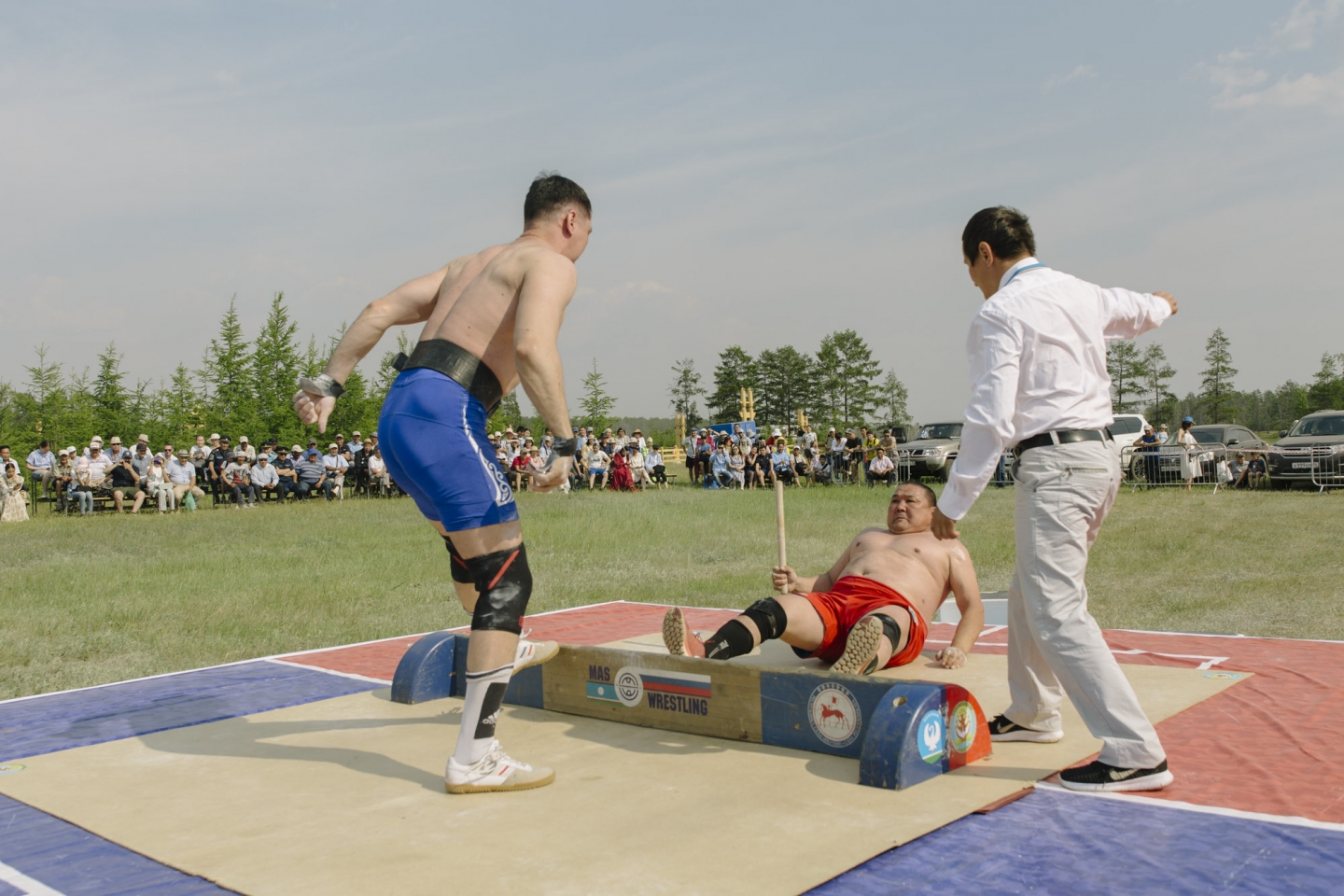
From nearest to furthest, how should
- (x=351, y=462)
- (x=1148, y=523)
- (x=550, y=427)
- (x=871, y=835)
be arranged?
(x=871, y=835), (x=550, y=427), (x=1148, y=523), (x=351, y=462)

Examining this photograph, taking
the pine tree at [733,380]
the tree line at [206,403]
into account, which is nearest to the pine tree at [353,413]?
the tree line at [206,403]

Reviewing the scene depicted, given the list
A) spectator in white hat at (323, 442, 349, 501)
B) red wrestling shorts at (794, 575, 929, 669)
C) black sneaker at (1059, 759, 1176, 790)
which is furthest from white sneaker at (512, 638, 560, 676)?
spectator in white hat at (323, 442, 349, 501)

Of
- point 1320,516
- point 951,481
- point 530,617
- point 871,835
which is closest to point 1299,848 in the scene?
point 871,835

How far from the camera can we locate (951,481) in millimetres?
3428

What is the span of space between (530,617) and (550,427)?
4.30 metres

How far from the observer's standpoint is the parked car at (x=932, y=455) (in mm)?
22891

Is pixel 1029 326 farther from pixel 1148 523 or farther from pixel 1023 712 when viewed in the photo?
pixel 1148 523

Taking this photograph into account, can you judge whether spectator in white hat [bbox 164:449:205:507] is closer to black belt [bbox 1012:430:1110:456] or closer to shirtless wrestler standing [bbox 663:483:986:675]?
shirtless wrestler standing [bbox 663:483:986:675]

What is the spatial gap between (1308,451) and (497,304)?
19795 mm

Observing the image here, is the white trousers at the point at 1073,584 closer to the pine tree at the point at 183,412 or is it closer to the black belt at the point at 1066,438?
the black belt at the point at 1066,438

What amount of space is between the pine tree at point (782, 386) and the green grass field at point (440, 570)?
2776 inches

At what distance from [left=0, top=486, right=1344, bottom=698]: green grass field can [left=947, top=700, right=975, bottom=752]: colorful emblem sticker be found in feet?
12.5

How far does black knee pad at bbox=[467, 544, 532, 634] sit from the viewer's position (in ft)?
11.5

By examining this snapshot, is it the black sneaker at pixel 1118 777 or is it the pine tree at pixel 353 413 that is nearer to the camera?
the black sneaker at pixel 1118 777
